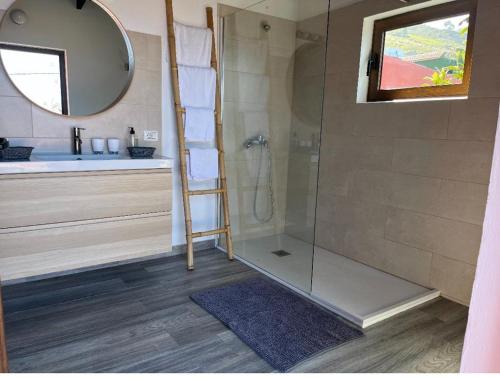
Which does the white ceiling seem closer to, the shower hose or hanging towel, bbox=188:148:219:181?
the shower hose

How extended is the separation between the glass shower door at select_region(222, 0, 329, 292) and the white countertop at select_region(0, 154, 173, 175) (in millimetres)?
926

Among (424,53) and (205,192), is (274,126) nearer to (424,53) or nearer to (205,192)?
(205,192)

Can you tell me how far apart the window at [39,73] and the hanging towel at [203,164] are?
980mm

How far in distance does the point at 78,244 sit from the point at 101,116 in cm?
97

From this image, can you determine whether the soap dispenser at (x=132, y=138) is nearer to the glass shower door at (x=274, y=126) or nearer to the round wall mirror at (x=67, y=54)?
the round wall mirror at (x=67, y=54)

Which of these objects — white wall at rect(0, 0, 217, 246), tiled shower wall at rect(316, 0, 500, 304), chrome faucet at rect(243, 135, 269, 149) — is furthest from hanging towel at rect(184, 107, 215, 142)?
tiled shower wall at rect(316, 0, 500, 304)

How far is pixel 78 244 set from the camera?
2.37 m

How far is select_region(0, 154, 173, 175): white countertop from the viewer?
6.90 ft

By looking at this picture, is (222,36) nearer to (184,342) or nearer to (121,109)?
(121,109)

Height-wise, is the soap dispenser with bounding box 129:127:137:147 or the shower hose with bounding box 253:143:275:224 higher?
the soap dispenser with bounding box 129:127:137:147

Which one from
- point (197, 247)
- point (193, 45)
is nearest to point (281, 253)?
point (197, 247)

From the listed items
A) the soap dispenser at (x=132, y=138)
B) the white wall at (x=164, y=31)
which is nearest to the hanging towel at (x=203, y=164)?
the white wall at (x=164, y=31)

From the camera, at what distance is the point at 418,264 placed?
2723 mm

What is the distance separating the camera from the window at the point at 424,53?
8.10 feet
